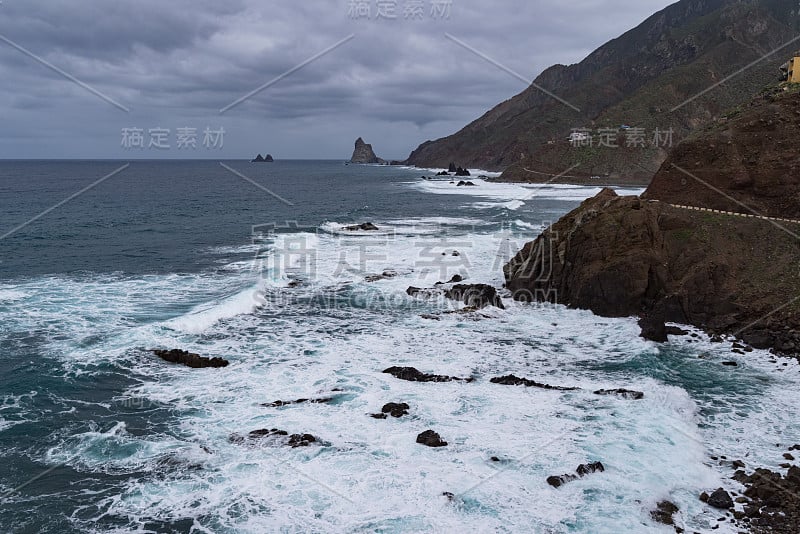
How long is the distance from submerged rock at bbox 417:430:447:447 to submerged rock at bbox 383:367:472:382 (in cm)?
386

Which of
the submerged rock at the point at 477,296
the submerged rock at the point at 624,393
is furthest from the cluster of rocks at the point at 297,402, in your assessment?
the submerged rock at the point at 477,296

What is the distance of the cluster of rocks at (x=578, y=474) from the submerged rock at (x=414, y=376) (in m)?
5.76

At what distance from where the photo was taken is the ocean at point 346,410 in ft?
38.6

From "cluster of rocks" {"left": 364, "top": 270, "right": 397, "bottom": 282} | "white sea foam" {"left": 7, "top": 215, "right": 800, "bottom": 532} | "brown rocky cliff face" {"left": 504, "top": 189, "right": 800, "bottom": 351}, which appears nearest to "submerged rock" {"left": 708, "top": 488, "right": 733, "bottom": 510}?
"white sea foam" {"left": 7, "top": 215, "right": 800, "bottom": 532}

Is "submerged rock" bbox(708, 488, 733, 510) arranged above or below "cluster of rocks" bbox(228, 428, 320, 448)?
above

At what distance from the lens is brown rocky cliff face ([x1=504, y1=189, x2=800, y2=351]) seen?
74.9 ft

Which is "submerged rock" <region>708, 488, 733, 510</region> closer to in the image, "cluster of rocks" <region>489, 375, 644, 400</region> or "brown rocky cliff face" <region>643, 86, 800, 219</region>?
"cluster of rocks" <region>489, 375, 644, 400</region>

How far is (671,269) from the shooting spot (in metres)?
25.8

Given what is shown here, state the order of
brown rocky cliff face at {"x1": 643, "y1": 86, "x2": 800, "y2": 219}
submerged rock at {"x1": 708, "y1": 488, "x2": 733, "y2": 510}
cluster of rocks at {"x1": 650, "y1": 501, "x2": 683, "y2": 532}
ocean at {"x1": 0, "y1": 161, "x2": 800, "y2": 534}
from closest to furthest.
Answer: cluster of rocks at {"x1": 650, "y1": 501, "x2": 683, "y2": 532} → submerged rock at {"x1": 708, "y1": 488, "x2": 733, "y2": 510} → ocean at {"x1": 0, "y1": 161, "x2": 800, "y2": 534} → brown rocky cliff face at {"x1": 643, "y1": 86, "x2": 800, "y2": 219}

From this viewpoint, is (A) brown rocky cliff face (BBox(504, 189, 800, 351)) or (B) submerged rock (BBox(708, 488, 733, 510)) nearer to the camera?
(B) submerged rock (BBox(708, 488, 733, 510))

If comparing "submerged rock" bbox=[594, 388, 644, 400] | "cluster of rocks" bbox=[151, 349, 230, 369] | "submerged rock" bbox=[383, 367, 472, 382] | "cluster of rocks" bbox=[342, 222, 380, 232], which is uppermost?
"cluster of rocks" bbox=[342, 222, 380, 232]

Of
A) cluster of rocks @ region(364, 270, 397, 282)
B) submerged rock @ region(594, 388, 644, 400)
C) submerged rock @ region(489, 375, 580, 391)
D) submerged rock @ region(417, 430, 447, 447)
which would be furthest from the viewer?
cluster of rocks @ region(364, 270, 397, 282)

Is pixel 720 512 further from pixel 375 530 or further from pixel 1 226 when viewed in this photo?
pixel 1 226

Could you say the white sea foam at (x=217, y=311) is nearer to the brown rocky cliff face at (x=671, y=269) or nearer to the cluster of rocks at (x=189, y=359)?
the cluster of rocks at (x=189, y=359)
